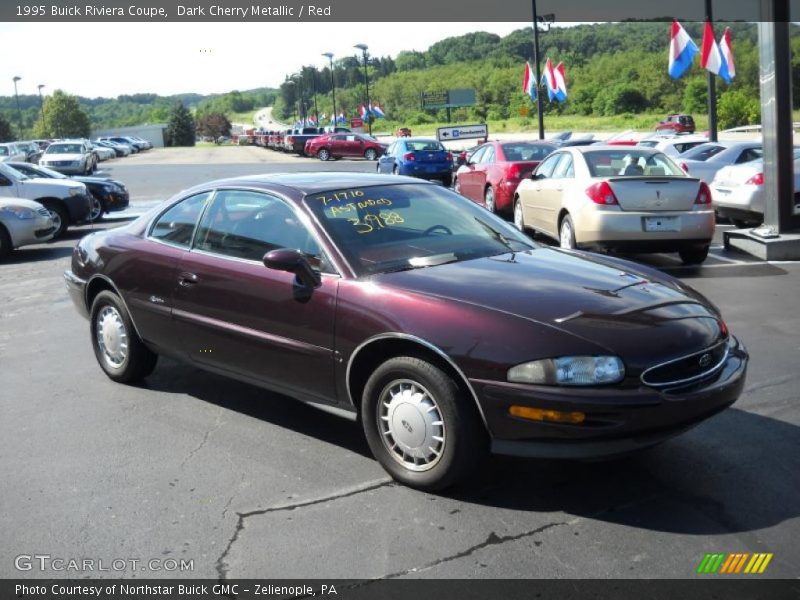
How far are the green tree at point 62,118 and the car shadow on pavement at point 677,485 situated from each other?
414ft

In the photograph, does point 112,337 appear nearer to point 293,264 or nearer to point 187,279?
point 187,279

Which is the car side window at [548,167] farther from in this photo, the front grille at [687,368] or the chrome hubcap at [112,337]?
the front grille at [687,368]

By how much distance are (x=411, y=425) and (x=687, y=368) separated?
1.29 metres

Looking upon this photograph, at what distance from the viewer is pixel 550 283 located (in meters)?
4.33

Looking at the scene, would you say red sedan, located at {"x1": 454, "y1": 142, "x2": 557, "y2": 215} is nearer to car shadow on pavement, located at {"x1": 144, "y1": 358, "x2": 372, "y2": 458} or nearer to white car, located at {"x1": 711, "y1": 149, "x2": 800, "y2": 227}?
white car, located at {"x1": 711, "y1": 149, "x2": 800, "y2": 227}

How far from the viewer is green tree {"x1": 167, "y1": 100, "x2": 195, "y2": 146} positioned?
441ft

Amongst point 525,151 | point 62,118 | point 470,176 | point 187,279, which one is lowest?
point 187,279

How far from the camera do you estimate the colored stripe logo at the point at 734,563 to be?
332 centimetres

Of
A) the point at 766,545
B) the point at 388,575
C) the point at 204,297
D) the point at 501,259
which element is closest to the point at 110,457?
the point at 204,297

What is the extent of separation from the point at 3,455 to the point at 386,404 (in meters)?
2.31

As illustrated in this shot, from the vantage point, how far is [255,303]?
16.0 feet

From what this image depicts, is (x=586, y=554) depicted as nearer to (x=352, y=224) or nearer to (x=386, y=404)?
(x=386, y=404)

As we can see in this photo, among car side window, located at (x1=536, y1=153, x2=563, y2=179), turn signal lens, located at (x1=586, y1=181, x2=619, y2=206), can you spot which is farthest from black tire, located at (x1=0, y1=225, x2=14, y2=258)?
turn signal lens, located at (x1=586, y1=181, x2=619, y2=206)

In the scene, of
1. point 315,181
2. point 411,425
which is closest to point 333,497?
point 411,425
